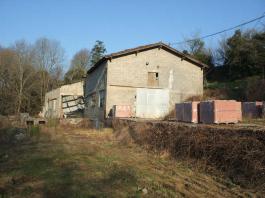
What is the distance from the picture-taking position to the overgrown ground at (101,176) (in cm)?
759

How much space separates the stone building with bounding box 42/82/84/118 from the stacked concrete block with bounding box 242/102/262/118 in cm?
2156

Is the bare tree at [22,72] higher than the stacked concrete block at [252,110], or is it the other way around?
the bare tree at [22,72]

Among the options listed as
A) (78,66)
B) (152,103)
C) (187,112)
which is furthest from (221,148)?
(78,66)

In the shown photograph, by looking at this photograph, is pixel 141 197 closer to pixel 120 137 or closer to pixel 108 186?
pixel 108 186

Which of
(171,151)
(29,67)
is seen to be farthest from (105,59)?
(29,67)

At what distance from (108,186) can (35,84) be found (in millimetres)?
45263

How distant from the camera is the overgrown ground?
759cm

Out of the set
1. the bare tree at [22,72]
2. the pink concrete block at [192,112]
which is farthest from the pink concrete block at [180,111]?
the bare tree at [22,72]

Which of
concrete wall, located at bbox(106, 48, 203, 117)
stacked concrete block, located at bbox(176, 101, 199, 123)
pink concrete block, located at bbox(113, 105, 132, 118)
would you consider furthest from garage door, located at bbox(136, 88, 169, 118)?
stacked concrete block, located at bbox(176, 101, 199, 123)

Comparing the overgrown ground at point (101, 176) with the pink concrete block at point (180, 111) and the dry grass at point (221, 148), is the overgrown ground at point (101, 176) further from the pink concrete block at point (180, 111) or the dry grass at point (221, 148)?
the pink concrete block at point (180, 111)

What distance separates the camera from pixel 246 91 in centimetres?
2738

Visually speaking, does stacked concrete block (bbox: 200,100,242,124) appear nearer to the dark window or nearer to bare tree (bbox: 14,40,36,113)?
the dark window

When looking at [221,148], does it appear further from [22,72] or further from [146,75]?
[22,72]

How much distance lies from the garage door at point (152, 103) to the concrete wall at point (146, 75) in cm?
42
